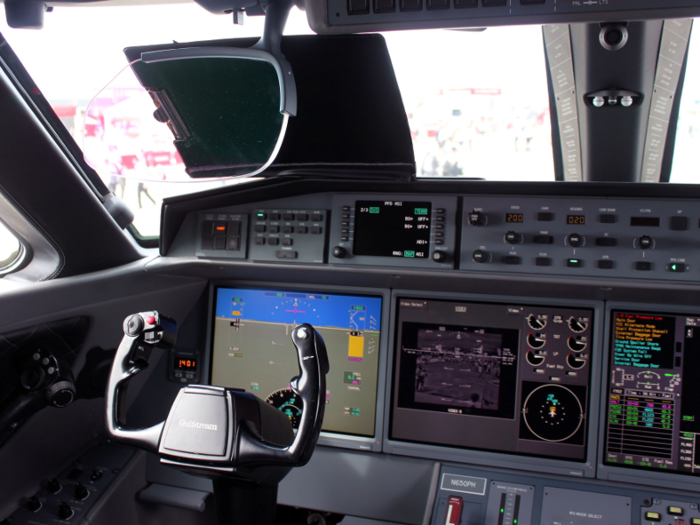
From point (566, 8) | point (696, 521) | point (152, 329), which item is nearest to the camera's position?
point (566, 8)

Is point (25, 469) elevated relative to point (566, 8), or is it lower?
lower

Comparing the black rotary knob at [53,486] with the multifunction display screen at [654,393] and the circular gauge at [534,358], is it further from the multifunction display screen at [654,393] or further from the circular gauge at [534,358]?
the multifunction display screen at [654,393]

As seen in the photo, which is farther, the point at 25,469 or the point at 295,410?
the point at 295,410

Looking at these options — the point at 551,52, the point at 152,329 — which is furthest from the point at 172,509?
the point at 551,52

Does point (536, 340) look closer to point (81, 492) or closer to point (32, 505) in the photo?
point (81, 492)

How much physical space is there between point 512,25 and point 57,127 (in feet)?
4.53

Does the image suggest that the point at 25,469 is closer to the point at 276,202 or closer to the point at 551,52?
the point at 276,202

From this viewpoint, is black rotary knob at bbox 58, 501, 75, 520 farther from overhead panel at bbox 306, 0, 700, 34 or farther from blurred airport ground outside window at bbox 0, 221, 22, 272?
overhead panel at bbox 306, 0, 700, 34

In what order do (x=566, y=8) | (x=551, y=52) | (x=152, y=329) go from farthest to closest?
(x=551, y=52), (x=152, y=329), (x=566, y=8)

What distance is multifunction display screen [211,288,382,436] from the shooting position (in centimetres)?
196

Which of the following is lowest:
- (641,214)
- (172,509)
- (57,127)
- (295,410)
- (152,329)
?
(172,509)

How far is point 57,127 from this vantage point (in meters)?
1.67

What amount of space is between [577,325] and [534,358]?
0.58 feet

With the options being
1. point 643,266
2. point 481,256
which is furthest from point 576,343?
point 481,256
